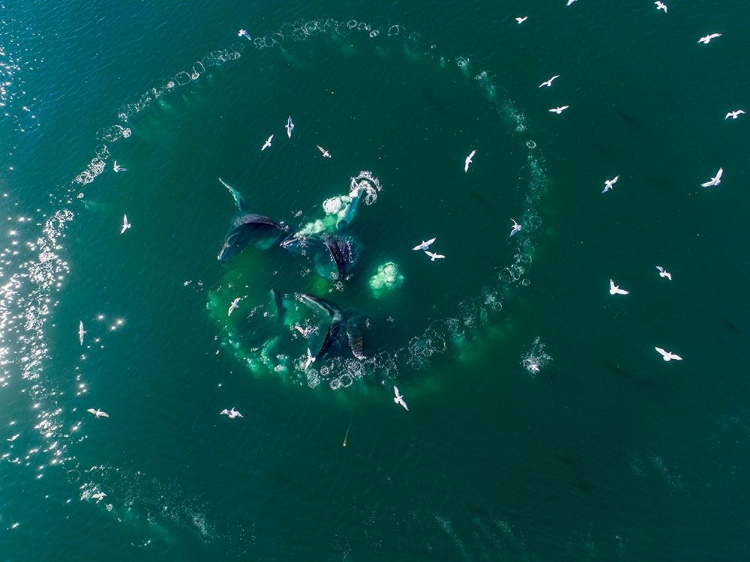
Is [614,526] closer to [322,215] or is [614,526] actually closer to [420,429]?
[420,429]

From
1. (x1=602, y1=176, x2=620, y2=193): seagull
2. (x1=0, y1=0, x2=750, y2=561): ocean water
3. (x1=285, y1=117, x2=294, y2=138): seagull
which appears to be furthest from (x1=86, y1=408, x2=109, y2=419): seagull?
(x1=602, y1=176, x2=620, y2=193): seagull

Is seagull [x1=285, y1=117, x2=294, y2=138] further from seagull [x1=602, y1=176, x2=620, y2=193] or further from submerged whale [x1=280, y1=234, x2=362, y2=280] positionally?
seagull [x1=602, y1=176, x2=620, y2=193]

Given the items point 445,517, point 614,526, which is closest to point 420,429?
point 445,517

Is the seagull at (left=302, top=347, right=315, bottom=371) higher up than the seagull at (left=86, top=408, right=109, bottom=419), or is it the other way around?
the seagull at (left=86, top=408, right=109, bottom=419)

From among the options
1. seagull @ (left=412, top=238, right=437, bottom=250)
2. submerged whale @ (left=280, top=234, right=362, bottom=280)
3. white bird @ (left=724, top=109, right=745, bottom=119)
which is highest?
submerged whale @ (left=280, top=234, right=362, bottom=280)

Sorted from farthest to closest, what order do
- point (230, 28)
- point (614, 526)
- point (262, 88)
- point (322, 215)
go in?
point (230, 28) → point (262, 88) → point (322, 215) → point (614, 526)

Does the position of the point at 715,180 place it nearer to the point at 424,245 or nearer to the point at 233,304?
the point at 424,245
